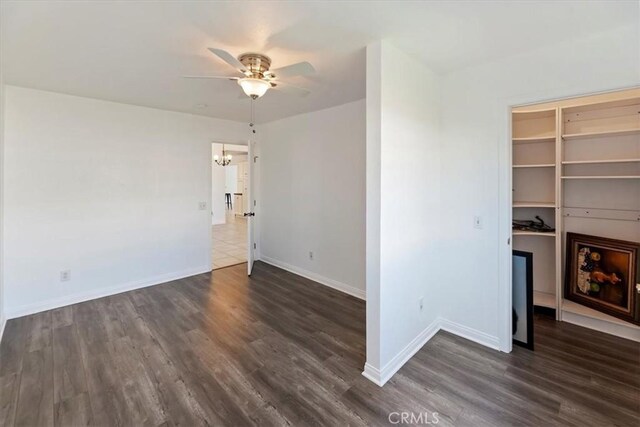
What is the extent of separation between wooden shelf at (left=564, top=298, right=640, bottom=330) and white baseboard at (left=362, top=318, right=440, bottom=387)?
1.41m

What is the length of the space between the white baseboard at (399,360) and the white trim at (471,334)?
11 centimetres

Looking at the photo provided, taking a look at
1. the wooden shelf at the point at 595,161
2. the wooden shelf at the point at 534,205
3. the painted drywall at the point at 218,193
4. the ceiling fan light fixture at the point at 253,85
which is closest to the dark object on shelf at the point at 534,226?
the wooden shelf at the point at 534,205

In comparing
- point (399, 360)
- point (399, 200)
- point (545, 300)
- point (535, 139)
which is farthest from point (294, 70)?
point (545, 300)

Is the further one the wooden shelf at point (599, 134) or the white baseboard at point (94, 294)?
the white baseboard at point (94, 294)

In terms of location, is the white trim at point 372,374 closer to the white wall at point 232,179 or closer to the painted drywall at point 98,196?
the painted drywall at point 98,196

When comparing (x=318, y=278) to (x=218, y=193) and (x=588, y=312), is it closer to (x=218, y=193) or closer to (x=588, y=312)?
(x=588, y=312)

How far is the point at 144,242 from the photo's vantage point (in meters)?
4.07

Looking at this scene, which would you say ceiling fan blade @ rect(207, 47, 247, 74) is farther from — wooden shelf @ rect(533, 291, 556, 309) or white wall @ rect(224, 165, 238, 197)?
white wall @ rect(224, 165, 238, 197)

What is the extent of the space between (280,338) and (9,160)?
3.47 m

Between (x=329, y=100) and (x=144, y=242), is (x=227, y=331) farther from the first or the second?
(x=329, y=100)

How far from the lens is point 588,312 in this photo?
2846 mm

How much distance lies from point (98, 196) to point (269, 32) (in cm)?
321

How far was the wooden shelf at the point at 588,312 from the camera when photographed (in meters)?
2.66

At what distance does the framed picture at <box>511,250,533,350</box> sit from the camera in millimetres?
2535
